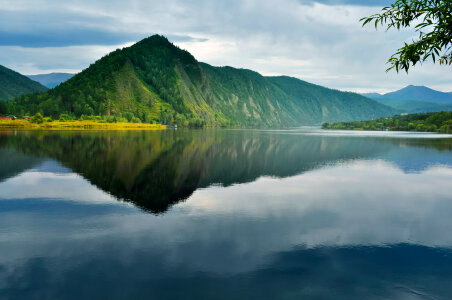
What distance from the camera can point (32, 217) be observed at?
23.0m

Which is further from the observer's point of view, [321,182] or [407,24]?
[321,182]

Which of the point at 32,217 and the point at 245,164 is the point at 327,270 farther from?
the point at 245,164

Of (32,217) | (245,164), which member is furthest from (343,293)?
(245,164)

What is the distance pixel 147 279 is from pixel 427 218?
67.7ft

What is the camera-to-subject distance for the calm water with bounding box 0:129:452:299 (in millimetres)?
13711

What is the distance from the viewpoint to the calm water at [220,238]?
1371 cm

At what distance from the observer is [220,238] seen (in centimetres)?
1892

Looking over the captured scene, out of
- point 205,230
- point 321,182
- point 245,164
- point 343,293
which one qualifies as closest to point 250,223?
point 205,230

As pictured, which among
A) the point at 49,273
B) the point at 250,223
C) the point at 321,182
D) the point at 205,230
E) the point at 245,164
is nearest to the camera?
the point at 49,273

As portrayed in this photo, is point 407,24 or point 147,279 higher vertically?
point 407,24

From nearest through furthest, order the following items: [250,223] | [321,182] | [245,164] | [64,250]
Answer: [64,250] < [250,223] < [321,182] < [245,164]

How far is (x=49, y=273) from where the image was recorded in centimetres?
1445

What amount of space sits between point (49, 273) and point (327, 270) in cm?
1210

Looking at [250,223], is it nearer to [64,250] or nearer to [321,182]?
[64,250]
